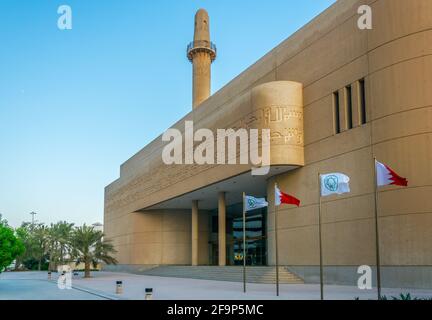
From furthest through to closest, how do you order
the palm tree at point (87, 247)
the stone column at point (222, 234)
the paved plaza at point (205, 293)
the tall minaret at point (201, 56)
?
the tall minaret at point (201, 56) → the palm tree at point (87, 247) → the stone column at point (222, 234) → the paved plaza at point (205, 293)

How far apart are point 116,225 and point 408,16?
58.9m

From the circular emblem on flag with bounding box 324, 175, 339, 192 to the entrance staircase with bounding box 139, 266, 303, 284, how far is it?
1529cm

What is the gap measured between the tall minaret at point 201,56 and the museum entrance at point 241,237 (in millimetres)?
15541

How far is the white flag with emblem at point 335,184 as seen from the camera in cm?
2181

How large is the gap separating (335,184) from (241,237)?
4378 centimetres

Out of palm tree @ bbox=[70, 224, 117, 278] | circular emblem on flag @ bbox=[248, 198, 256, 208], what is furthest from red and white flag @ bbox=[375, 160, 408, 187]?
palm tree @ bbox=[70, 224, 117, 278]

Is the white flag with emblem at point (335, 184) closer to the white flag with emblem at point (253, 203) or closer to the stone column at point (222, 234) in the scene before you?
the white flag with emblem at point (253, 203)

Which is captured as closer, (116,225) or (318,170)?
(318,170)

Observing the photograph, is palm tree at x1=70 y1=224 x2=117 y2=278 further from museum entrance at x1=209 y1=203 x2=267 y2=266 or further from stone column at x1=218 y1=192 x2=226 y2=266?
museum entrance at x1=209 y1=203 x2=267 y2=266

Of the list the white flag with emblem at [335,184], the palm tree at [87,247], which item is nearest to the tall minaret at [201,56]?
the palm tree at [87,247]

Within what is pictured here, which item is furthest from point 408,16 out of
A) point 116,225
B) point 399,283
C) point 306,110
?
point 116,225

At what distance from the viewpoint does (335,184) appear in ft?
72.1

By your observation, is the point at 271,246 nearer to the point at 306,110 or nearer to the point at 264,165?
the point at 264,165

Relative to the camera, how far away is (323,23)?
36625 mm
